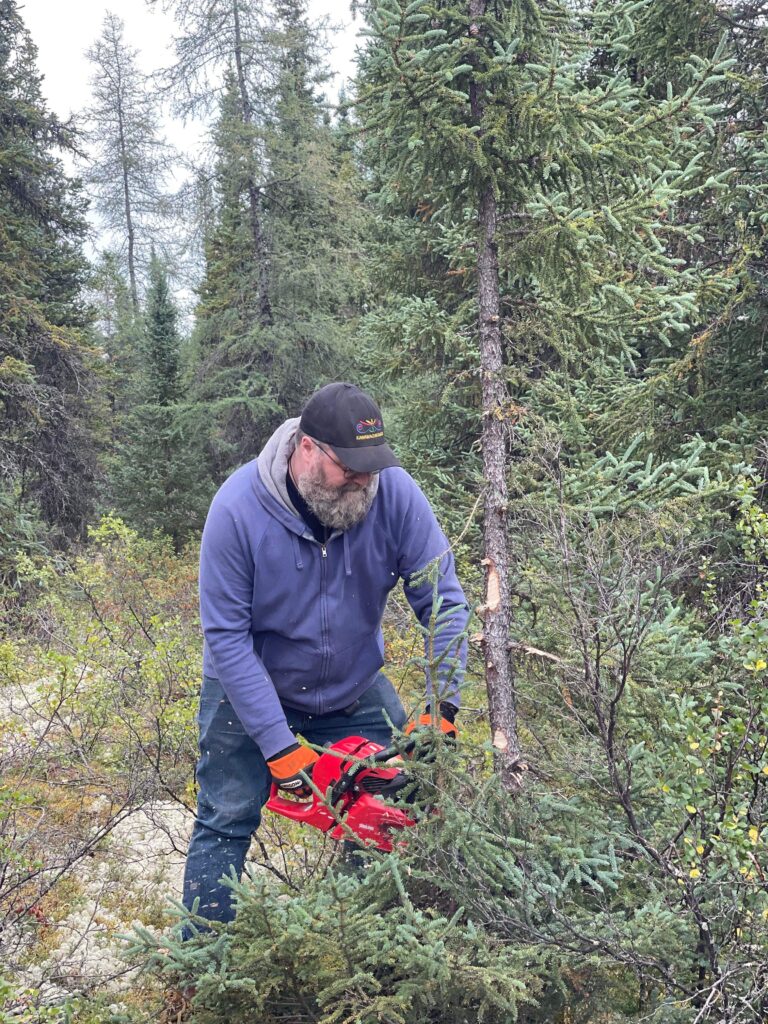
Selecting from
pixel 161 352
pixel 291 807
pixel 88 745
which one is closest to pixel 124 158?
pixel 161 352

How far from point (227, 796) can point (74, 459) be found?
11614 mm

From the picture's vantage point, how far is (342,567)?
11.7 feet

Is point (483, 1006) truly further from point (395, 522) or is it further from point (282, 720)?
point (395, 522)

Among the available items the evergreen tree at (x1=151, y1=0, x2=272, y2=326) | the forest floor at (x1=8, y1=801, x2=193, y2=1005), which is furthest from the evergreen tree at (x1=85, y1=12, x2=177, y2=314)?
the forest floor at (x1=8, y1=801, x2=193, y2=1005)

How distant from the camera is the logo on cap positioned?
11.0 ft

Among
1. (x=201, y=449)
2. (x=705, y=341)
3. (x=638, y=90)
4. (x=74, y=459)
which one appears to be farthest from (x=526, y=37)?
(x=201, y=449)

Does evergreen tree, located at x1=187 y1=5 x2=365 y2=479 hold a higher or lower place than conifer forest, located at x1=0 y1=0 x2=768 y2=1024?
higher

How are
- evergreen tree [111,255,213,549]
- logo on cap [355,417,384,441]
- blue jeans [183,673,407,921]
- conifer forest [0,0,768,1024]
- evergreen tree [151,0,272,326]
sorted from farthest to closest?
evergreen tree [111,255,213,549] → evergreen tree [151,0,272,326] → blue jeans [183,673,407,921] → logo on cap [355,417,384,441] → conifer forest [0,0,768,1024]

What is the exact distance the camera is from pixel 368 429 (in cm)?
338

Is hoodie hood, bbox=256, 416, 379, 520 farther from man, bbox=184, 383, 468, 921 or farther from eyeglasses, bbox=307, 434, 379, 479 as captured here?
eyeglasses, bbox=307, 434, 379, 479

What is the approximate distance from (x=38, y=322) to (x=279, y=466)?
10583 mm

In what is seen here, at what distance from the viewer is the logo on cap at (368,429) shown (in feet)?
11.0

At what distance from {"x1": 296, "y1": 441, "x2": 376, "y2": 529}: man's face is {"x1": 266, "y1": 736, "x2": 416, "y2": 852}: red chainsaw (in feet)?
2.99

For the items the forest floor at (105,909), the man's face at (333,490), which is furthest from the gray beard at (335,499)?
the forest floor at (105,909)
